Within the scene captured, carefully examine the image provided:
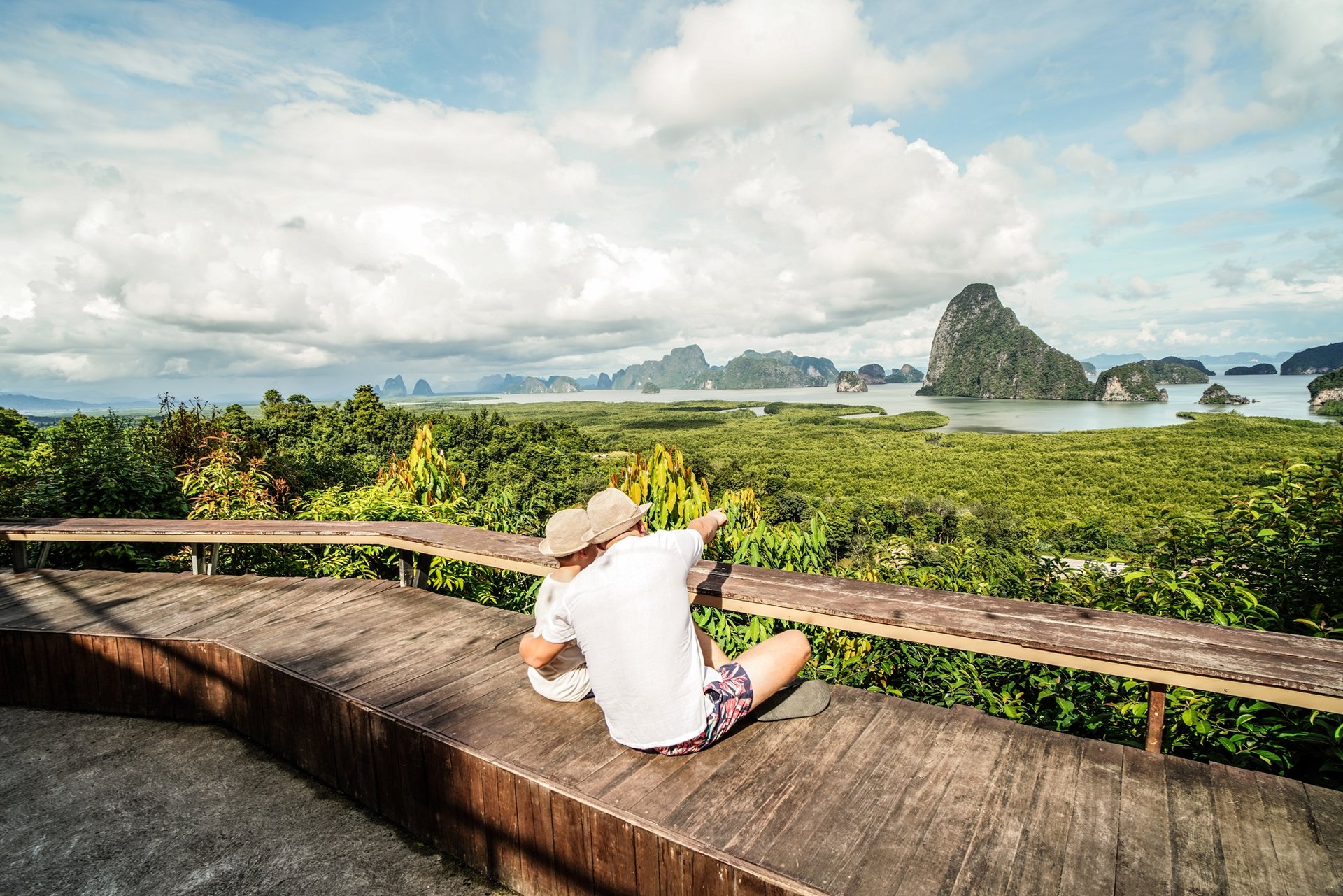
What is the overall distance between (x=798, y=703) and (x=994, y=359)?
197239 millimetres

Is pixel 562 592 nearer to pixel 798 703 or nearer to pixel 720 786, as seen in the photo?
pixel 720 786

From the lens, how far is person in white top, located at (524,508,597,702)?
2.03 m

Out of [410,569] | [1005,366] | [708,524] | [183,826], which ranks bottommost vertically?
[183,826]

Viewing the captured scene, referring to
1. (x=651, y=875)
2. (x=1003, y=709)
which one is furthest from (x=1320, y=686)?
(x=651, y=875)

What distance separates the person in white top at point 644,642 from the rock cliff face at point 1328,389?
10699cm

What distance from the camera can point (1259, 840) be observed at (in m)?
1.58

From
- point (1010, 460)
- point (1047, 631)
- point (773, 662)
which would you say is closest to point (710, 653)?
point (773, 662)

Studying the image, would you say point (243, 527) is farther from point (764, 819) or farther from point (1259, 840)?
point (1259, 840)

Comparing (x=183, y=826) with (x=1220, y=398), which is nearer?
(x=183, y=826)

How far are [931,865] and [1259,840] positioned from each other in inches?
32.1

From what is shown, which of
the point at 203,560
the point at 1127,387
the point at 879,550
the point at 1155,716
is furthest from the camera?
the point at 1127,387

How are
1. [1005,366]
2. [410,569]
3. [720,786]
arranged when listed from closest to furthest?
[720,786] → [410,569] → [1005,366]

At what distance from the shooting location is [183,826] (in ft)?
7.54

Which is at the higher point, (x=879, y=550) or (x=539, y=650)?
(x=539, y=650)
